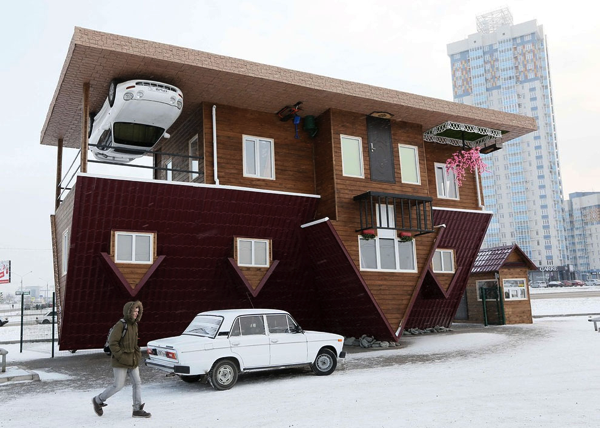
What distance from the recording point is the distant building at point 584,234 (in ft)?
467

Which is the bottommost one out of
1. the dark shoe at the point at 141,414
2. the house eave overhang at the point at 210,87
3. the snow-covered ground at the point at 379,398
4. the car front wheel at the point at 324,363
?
the snow-covered ground at the point at 379,398

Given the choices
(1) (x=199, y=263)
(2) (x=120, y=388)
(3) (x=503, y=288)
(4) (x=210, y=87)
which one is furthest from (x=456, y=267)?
(2) (x=120, y=388)

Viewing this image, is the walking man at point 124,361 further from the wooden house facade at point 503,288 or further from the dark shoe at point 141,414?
the wooden house facade at point 503,288

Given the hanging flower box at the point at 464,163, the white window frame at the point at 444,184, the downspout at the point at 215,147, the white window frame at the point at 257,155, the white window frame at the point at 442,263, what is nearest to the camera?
the downspout at the point at 215,147

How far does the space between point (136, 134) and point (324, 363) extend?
8344mm

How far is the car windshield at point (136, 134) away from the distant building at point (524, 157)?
12614 cm

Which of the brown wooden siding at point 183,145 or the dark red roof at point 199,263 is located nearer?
the dark red roof at point 199,263

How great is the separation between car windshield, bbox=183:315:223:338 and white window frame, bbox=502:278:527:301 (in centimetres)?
1744

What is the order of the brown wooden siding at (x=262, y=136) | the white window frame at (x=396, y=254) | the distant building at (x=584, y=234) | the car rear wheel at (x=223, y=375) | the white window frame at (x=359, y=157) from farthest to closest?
the distant building at (x=584, y=234) → the white window frame at (x=359, y=157) → the white window frame at (x=396, y=254) → the brown wooden siding at (x=262, y=136) → the car rear wheel at (x=223, y=375)

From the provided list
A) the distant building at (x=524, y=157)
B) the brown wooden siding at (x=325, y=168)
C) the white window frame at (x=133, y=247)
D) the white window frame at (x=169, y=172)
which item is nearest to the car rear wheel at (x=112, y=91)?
the white window frame at (x=133, y=247)

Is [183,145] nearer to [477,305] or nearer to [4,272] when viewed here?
[477,305]

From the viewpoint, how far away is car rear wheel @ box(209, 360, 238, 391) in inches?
433

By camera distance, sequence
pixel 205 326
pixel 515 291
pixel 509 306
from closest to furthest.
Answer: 1. pixel 205 326
2. pixel 509 306
3. pixel 515 291

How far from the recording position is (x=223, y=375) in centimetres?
1116
